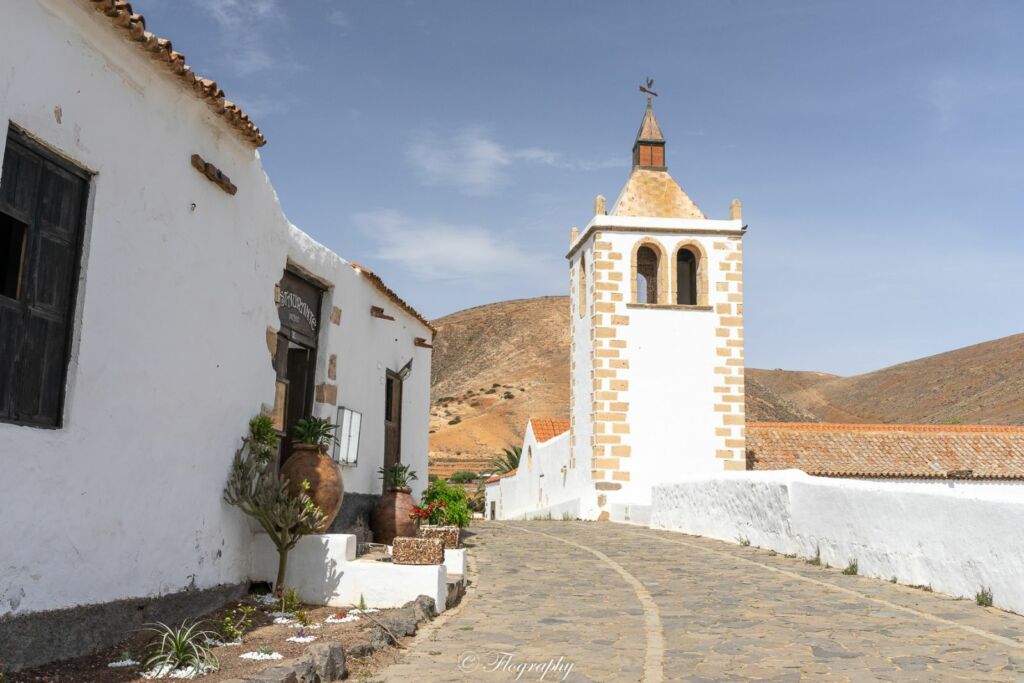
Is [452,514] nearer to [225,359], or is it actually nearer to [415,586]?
[415,586]

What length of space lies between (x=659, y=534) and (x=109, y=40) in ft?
45.1

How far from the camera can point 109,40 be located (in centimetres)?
645

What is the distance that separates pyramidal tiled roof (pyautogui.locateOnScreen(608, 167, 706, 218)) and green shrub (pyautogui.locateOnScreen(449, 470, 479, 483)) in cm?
2245

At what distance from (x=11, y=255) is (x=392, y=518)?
7.43 metres

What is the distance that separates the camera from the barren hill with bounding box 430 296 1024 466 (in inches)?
2422

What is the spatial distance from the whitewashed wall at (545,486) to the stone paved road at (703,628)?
1080 cm

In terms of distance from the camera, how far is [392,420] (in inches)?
559

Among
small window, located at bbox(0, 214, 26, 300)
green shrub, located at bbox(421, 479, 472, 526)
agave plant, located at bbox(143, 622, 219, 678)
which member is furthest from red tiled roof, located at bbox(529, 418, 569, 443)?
small window, located at bbox(0, 214, 26, 300)

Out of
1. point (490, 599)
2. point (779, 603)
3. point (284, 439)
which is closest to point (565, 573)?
point (490, 599)

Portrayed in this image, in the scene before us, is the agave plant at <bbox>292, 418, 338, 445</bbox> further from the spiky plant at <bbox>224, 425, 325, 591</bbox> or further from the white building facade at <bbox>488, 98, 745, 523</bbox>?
the white building facade at <bbox>488, 98, 745, 523</bbox>

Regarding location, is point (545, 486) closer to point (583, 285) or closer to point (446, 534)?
point (583, 285)

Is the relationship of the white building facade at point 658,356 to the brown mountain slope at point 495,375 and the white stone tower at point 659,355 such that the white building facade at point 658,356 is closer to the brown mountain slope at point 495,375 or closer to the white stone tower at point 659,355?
the white stone tower at point 659,355

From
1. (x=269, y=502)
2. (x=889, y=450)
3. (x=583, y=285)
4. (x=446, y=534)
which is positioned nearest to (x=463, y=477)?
(x=583, y=285)

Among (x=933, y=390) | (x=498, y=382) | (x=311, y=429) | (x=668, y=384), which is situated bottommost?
(x=311, y=429)
